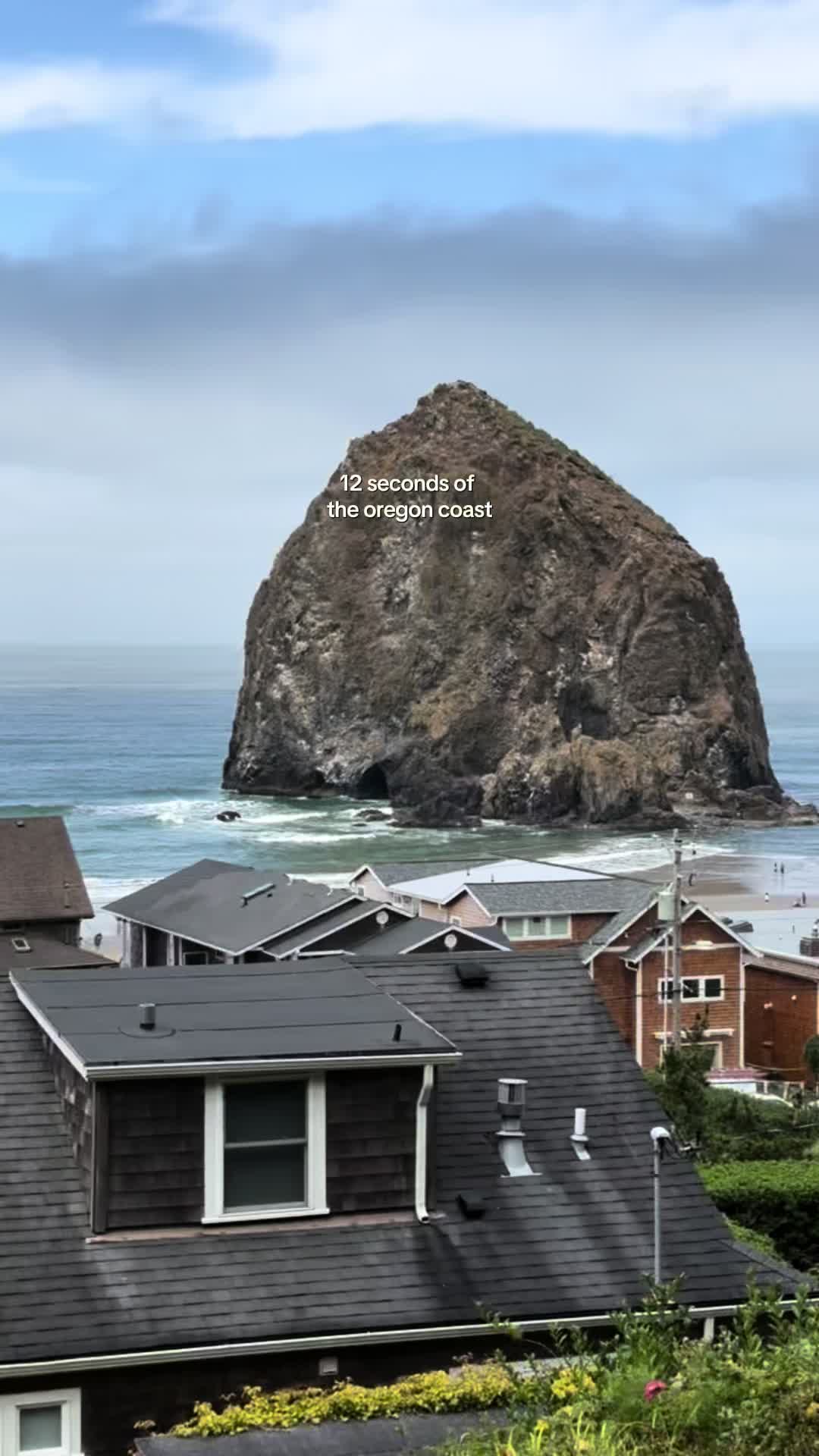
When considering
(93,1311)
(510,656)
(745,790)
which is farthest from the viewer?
(510,656)

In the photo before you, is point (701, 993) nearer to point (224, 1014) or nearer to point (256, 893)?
point (256, 893)

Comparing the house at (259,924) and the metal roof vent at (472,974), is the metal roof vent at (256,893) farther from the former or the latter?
the metal roof vent at (472,974)

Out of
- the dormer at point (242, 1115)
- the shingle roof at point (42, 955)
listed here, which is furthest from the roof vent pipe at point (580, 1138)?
the shingle roof at point (42, 955)

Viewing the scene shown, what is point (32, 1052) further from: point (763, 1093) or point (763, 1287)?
point (763, 1093)

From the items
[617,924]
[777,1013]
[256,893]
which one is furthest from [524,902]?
[256,893]

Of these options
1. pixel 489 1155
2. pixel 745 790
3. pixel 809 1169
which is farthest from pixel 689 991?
pixel 745 790

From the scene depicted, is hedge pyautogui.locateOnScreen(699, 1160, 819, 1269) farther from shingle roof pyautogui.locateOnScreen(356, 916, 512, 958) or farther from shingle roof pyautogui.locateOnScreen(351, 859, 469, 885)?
shingle roof pyautogui.locateOnScreen(351, 859, 469, 885)
